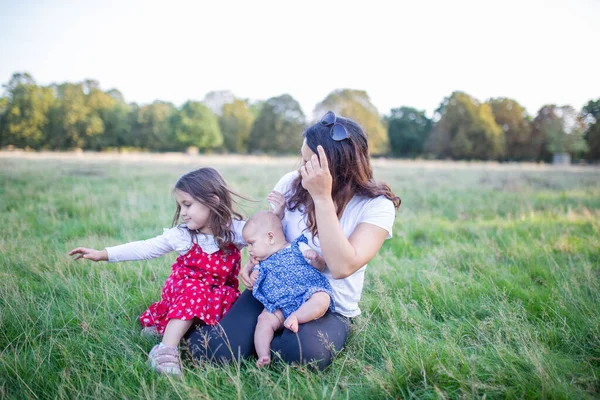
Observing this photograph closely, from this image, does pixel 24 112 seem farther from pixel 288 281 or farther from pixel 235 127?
pixel 288 281

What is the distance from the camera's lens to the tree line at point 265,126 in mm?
40938

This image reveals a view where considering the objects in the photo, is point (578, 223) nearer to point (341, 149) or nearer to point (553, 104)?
point (341, 149)

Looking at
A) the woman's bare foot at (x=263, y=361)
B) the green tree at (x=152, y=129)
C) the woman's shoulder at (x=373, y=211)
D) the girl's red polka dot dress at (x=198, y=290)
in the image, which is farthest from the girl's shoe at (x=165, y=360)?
the green tree at (x=152, y=129)

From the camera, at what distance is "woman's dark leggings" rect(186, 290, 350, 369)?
2.20m

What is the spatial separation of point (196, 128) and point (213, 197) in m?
52.5

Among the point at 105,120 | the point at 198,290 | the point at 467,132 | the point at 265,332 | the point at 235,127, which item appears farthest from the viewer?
the point at 235,127

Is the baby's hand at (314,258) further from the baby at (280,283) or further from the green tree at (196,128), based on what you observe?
the green tree at (196,128)

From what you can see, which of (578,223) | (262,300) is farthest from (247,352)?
(578,223)

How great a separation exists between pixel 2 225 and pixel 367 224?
5.33 m

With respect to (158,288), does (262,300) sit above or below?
above

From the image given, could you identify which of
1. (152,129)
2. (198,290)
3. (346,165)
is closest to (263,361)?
(198,290)

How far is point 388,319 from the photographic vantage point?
114 inches

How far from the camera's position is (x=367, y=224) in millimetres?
2344

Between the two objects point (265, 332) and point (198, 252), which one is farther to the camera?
point (198, 252)
